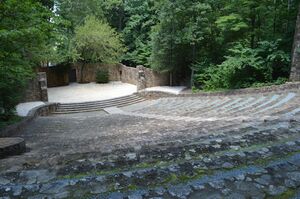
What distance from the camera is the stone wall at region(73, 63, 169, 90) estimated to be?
20.7 m

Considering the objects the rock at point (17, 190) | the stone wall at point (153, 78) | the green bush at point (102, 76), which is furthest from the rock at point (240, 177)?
the green bush at point (102, 76)

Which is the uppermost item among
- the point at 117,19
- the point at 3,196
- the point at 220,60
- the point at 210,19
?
the point at 117,19

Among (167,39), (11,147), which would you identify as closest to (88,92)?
(167,39)

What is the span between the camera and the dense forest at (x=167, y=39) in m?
7.41

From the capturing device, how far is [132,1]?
26359mm

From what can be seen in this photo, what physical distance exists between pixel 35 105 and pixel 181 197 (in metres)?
14.9

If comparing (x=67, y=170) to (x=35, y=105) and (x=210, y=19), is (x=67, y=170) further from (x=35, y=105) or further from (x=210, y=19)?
(x=210, y=19)

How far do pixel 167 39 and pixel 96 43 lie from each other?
743cm

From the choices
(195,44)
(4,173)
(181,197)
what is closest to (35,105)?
(195,44)

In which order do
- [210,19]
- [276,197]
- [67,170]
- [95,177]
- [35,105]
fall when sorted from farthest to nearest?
[210,19] < [35,105] < [67,170] < [95,177] < [276,197]

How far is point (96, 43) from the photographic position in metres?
22.9

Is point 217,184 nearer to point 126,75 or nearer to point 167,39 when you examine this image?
point 167,39

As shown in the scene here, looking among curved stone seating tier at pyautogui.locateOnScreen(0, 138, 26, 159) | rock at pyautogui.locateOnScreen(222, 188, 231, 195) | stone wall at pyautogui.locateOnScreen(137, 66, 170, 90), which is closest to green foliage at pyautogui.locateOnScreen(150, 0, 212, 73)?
stone wall at pyautogui.locateOnScreen(137, 66, 170, 90)

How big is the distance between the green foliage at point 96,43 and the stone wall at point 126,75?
0.96 meters
